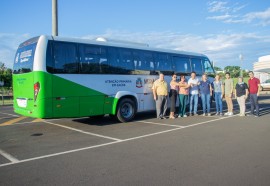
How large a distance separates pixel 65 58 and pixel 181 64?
6136 millimetres

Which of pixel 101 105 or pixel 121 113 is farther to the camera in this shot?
pixel 121 113

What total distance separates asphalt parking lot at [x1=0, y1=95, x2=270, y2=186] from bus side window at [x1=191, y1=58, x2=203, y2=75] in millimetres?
4723

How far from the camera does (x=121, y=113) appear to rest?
10078mm

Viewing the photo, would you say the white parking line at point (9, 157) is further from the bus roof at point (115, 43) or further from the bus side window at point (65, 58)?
the bus roof at point (115, 43)

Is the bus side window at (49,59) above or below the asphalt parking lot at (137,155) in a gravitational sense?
above

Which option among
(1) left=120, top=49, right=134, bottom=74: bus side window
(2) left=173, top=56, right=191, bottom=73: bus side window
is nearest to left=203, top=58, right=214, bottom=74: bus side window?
(2) left=173, top=56, right=191, bottom=73: bus side window

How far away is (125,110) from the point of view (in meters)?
10.3

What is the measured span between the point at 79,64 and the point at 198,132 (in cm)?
438

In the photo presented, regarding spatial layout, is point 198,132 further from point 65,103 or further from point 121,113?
point 65,103

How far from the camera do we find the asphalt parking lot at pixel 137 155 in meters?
4.25

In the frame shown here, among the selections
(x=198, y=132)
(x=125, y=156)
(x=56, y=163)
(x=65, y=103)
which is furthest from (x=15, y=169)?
(x=198, y=132)

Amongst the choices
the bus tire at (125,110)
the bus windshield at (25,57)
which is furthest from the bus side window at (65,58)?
the bus tire at (125,110)

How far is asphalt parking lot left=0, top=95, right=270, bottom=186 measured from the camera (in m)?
4.25

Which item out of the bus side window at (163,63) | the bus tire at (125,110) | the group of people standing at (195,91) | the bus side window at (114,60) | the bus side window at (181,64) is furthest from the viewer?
the bus side window at (181,64)
